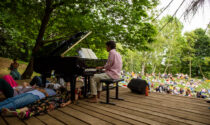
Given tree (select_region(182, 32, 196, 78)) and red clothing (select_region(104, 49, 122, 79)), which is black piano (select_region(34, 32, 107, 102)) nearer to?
red clothing (select_region(104, 49, 122, 79))

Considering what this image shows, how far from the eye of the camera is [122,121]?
221 cm

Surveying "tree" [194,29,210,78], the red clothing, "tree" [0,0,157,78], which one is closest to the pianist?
the red clothing

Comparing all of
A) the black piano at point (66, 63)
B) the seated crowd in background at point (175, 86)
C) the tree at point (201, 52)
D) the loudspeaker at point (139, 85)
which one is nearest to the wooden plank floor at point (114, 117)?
the black piano at point (66, 63)

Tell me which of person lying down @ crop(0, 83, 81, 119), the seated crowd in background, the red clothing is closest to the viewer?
person lying down @ crop(0, 83, 81, 119)

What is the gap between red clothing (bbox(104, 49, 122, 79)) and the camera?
3217mm

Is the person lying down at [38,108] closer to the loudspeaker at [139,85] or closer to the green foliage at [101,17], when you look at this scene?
the loudspeaker at [139,85]

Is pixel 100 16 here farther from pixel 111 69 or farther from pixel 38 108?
pixel 38 108

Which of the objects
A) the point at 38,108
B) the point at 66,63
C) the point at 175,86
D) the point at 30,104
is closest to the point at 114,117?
the point at 38,108

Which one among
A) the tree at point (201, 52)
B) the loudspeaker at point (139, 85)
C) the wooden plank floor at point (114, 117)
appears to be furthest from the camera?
the tree at point (201, 52)

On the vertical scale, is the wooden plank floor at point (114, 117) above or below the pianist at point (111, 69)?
below

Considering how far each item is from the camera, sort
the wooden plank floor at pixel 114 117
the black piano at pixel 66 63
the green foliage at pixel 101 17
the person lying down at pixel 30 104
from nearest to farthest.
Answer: the wooden plank floor at pixel 114 117 → the person lying down at pixel 30 104 → the black piano at pixel 66 63 → the green foliage at pixel 101 17

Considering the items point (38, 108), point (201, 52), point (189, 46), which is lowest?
point (38, 108)

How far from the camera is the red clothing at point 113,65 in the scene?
3.22m

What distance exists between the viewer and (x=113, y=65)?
3.26 metres
